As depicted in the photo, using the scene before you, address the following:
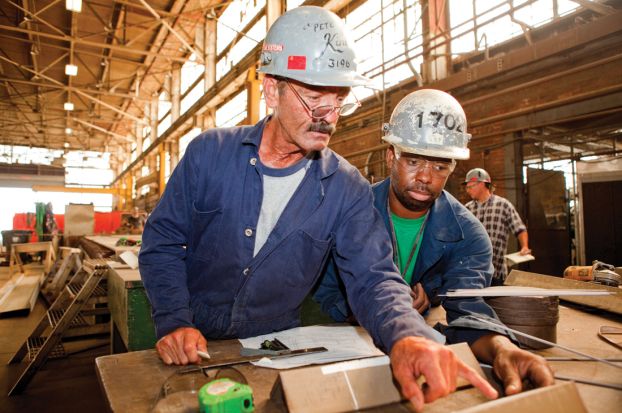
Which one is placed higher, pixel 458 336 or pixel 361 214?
pixel 361 214

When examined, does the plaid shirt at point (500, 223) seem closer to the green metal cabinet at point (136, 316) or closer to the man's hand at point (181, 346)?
the green metal cabinet at point (136, 316)

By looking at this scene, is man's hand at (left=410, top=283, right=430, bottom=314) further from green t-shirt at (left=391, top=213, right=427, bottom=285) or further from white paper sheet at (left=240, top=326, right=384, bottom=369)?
white paper sheet at (left=240, top=326, right=384, bottom=369)

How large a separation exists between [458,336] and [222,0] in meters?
10.2

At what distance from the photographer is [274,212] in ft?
5.11

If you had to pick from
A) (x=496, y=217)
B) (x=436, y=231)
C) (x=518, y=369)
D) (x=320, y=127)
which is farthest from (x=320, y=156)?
(x=496, y=217)

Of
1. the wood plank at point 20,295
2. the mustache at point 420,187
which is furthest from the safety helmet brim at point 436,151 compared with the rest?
the wood plank at point 20,295

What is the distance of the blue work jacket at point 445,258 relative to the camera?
1.68 meters

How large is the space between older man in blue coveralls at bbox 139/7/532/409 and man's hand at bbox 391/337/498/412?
1.35 feet

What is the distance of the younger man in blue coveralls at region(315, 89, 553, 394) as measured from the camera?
180 cm

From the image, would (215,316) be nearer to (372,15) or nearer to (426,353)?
(426,353)

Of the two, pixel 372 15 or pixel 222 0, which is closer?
pixel 372 15

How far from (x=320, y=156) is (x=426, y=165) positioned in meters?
0.55

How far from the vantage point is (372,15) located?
6.26 meters

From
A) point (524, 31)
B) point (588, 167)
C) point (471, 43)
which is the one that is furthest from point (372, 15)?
point (588, 167)
